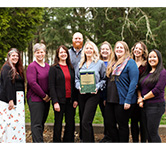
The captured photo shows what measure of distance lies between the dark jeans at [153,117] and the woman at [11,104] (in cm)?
248

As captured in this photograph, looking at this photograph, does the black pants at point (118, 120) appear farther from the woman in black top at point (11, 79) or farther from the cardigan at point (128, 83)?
the woman in black top at point (11, 79)

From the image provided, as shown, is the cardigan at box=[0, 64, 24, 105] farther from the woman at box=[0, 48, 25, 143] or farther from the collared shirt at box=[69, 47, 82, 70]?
the collared shirt at box=[69, 47, 82, 70]

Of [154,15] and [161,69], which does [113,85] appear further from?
[154,15]

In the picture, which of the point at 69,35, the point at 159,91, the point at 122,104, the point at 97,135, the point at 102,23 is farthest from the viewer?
the point at 102,23

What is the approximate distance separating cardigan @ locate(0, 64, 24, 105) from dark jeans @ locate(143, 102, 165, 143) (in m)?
2.61

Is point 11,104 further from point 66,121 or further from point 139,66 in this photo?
point 139,66

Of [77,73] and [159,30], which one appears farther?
[159,30]

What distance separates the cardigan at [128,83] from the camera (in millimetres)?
4148

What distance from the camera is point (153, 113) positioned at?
397 cm

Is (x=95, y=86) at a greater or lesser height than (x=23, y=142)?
greater

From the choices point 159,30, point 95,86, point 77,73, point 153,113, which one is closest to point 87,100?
point 95,86

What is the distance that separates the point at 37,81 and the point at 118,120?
5.90 ft

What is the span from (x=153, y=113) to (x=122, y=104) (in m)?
0.59

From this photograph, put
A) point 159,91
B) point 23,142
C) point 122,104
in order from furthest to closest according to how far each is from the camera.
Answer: point 23,142 → point 122,104 → point 159,91
